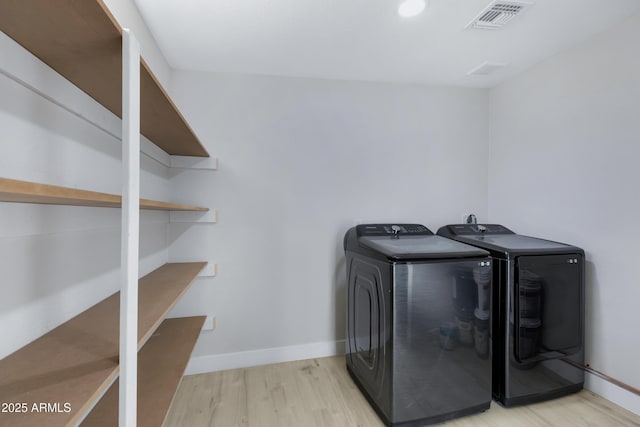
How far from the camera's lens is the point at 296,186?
2299 mm

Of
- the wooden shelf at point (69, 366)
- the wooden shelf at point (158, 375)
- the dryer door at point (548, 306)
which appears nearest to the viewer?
the wooden shelf at point (69, 366)

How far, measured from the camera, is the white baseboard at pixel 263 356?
2131 mm

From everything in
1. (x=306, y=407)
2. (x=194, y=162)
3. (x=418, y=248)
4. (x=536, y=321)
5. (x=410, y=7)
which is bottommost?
(x=306, y=407)

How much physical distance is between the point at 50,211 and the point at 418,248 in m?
1.62

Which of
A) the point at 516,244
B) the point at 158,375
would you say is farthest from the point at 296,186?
the point at 516,244

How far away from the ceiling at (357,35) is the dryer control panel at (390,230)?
3.96ft

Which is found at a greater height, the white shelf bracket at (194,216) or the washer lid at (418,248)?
the white shelf bracket at (194,216)

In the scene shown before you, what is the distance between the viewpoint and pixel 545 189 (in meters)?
2.15

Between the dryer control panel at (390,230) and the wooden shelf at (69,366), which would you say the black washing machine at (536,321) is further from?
the wooden shelf at (69,366)

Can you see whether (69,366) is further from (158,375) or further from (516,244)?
(516,244)

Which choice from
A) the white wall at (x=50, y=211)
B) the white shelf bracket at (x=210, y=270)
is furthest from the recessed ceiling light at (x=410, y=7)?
the white shelf bracket at (x=210, y=270)

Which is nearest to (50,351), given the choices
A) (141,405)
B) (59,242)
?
(59,242)

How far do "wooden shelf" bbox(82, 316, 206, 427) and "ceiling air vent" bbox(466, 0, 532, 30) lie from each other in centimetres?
242

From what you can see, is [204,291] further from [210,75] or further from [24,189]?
[24,189]
